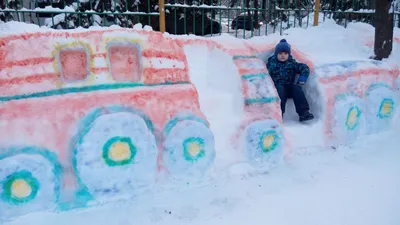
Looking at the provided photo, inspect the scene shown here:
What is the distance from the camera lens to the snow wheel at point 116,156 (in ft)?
8.08

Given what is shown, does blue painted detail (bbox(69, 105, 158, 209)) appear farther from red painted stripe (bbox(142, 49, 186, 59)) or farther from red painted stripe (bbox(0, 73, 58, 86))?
red painted stripe (bbox(142, 49, 186, 59))

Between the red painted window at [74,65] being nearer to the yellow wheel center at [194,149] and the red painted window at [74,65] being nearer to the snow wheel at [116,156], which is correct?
the snow wheel at [116,156]

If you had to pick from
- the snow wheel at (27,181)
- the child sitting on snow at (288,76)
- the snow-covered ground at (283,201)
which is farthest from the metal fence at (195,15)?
the snow-covered ground at (283,201)

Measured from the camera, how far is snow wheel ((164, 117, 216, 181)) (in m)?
2.75

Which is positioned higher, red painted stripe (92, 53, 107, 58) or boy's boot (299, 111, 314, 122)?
red painted stripe (92, 53, 107, 58)

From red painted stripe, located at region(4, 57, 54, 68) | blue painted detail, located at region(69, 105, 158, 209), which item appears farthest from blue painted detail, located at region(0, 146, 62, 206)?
red painted stripe, located at region(4, 57, 54, 68)

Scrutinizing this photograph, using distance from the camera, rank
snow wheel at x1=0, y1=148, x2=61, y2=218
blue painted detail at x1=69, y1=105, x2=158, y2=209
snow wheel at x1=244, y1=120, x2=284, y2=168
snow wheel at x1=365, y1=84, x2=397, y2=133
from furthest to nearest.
→ snow wheel at x1=365, y1=84, x2=397, y2=133 < snow wheel at x1=244, y1=120, x2=284, y2=168 < blue painted detail at x1=69, y1=105, x2=158, y2=209 < snow wheel at x1=0, y1=148, x2=61, y2=218

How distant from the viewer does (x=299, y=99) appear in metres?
3.63

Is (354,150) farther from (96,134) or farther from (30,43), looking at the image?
(30,43)

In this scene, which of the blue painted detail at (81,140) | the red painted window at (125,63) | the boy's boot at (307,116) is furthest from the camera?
the boy's boot at (307,116)

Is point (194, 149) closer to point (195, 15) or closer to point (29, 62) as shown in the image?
point (29, 62)

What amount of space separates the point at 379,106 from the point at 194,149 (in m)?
2.55

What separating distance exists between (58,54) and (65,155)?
728mm

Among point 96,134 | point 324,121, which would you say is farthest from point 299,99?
point 96,134
